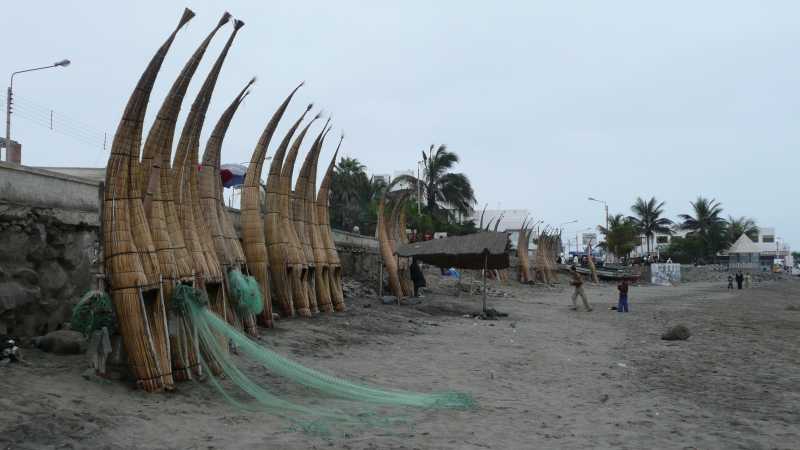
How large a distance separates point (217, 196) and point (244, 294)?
99.2 inches

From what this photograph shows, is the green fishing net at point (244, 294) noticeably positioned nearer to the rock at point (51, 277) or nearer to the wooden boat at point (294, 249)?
the rock at point (51, 277)

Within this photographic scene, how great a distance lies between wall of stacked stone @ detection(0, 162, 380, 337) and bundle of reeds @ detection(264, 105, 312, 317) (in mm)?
4673

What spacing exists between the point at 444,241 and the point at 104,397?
543 inches

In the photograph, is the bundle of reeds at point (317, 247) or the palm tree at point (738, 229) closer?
the bundle of reeds at point (317, 247)

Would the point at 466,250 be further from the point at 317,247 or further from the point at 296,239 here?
the point at 296,239

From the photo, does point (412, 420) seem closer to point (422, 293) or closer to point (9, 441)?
point (9, 441)

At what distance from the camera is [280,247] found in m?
14.0

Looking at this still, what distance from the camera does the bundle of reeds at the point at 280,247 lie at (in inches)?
547

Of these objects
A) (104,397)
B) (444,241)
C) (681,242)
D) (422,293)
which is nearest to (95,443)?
(104,397)

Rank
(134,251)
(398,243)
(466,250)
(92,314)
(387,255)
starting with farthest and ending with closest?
(398,243) < (387,255) < (466,250) < (134,251) < (92,314)

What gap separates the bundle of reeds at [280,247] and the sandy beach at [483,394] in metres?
0.72

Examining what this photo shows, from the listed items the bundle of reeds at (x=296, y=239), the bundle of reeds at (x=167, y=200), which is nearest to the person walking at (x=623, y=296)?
the bundle of reeds at (x=296, y=239)

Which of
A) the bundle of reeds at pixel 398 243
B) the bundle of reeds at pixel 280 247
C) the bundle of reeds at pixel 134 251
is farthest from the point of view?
the bundle of reeds at pixel 398 243

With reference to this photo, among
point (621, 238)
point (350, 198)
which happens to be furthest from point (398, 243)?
point (621, 238)
